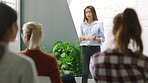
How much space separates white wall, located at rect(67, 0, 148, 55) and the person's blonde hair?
2584 mm

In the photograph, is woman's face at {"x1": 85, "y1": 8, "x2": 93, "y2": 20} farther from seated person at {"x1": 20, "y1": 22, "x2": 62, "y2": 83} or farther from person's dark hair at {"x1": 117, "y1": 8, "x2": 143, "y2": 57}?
person's dark hair at {"x1": 117, "y1": 8, "x2": 143, "y2": 57}

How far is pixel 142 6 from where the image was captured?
5.00m

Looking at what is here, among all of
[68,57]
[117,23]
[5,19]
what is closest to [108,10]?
[68,57]

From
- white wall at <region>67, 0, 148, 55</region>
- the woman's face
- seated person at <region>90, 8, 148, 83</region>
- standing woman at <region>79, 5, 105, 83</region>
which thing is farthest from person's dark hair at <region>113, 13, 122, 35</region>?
white wall at <region>67, 0, 148, 55</region>

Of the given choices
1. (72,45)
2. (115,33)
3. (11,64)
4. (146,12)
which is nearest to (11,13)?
(11,64)

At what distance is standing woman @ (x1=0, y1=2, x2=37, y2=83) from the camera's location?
1409 millimetres

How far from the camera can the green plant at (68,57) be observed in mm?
5477

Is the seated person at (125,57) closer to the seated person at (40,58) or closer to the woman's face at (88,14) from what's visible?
the seated person at (40,58)

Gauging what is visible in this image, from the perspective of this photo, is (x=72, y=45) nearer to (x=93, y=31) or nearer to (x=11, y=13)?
(x=93, y=31)

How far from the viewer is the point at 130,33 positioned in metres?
1.80

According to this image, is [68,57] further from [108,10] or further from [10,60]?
[10,60]

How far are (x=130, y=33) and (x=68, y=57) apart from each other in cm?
373

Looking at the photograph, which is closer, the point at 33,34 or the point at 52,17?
the point at 33,34

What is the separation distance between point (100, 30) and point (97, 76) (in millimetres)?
2758
